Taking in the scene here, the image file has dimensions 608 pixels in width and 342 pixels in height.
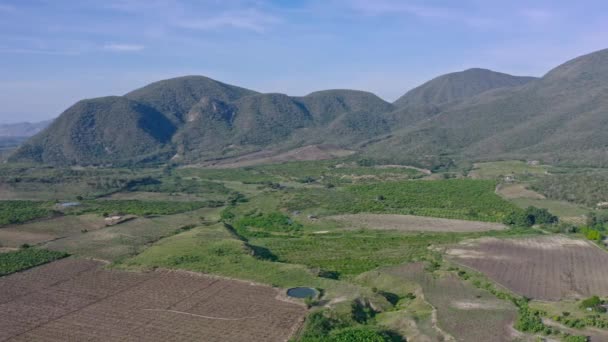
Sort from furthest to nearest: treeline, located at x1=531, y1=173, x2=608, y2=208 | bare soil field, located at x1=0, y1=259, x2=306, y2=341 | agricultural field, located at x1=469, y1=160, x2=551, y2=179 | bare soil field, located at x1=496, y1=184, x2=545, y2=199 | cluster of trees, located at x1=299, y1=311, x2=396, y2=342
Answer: agricultural field, located at x1=469, y1=160, x2=551, y2=179, bare soil field, located at x1=496, y1=184, x2=545, y2=199, treeline, located at x1=531, y1=173, x2=608, y2=208, bare soil field, located at x1=0, y1=259, x2=306, y2=341, cluster of trees, located at x1=299, y1=311, x2=396, y2=342

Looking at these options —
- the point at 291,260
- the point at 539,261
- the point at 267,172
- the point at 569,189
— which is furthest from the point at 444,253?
the point at 267,172

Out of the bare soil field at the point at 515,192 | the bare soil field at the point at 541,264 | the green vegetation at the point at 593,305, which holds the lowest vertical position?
the bare soil field at the point at 541,264

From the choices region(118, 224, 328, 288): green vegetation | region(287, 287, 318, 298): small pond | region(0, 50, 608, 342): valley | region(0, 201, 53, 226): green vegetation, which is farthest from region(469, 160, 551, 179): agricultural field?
region(0, 201, 53, 226): green vegetation

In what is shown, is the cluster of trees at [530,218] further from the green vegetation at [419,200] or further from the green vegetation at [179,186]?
the green vegetation at [179,186]

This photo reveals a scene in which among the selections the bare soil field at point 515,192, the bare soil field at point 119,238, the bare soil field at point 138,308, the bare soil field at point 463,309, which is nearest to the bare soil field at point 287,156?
the bare soil field at point 515,192

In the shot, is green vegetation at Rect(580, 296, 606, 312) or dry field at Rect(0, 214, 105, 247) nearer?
green vegetation at Rect(580, 296, 606, 312)

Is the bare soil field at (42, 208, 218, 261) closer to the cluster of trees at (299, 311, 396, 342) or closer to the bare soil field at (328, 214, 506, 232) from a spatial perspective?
the bare soil field at (328, 214, 506, 232)

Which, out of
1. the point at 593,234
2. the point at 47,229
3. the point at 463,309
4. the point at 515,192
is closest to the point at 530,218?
the point at 593,234
